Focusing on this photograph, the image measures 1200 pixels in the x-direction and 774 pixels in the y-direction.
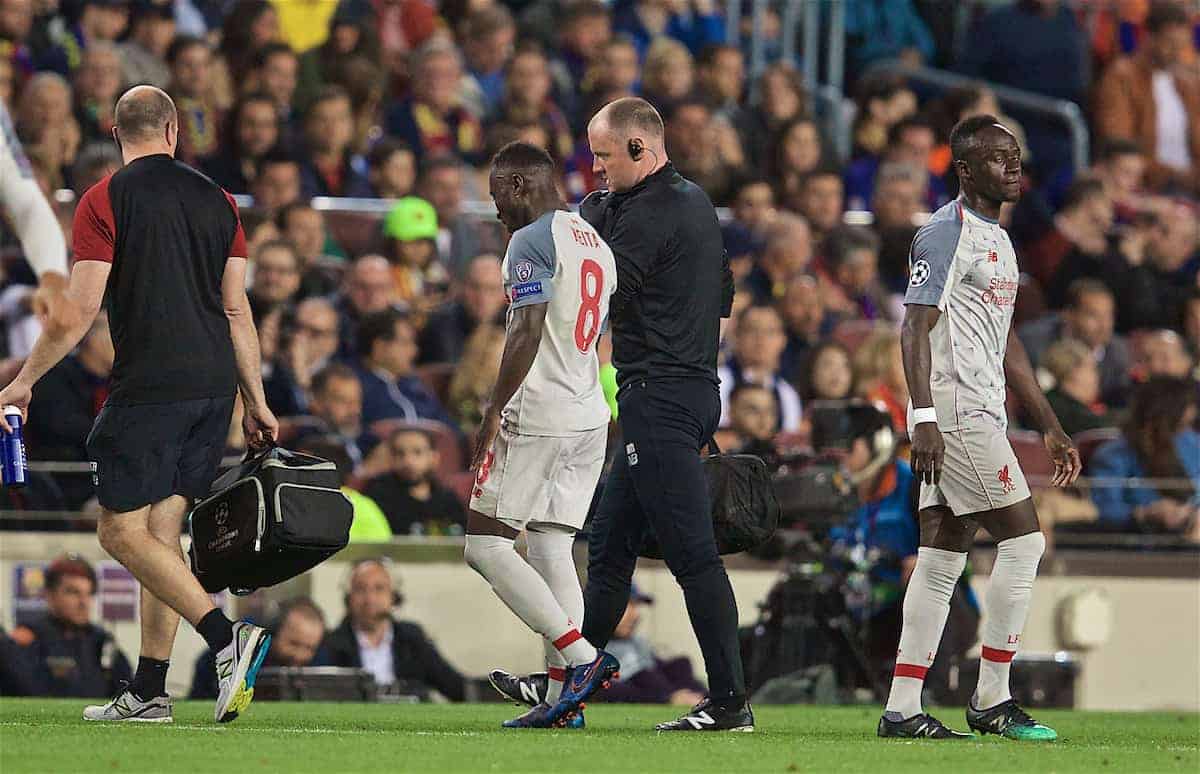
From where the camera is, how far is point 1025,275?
58.2 feet

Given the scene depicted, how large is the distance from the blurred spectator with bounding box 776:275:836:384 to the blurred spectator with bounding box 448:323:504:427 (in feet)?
7.44

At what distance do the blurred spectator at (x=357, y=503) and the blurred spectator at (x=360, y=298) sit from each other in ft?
5.11

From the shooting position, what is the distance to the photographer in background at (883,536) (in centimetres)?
1256

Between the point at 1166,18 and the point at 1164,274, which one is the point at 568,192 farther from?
the point at 1166,18

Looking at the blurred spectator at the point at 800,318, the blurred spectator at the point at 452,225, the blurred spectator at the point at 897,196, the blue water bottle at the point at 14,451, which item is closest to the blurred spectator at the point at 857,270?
the blurred spectator at the point at 897,196

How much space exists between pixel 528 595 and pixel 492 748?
803 millimetres

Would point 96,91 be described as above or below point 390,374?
above

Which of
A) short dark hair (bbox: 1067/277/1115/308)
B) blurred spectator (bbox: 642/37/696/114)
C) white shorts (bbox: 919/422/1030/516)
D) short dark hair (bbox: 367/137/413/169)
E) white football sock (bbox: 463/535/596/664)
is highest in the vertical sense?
blurred spectator (bbox: 642/37/696/114)

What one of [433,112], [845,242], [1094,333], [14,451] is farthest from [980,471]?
[433,112]

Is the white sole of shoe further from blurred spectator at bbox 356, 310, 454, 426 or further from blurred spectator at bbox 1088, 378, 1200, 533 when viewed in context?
blurred spectator at bbox 1088, 378, 1200, 533

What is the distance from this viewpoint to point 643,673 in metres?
12.5

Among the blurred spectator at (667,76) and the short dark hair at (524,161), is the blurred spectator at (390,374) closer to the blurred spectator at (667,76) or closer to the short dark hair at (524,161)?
the blurred spectator at (667,76)

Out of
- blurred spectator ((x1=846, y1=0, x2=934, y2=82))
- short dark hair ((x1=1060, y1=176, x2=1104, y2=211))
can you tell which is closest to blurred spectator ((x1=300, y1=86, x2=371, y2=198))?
short dark hair ((x1=1060, y1=176, x2=1104, y2=211))

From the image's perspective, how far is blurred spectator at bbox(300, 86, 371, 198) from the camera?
15625 millimetres
